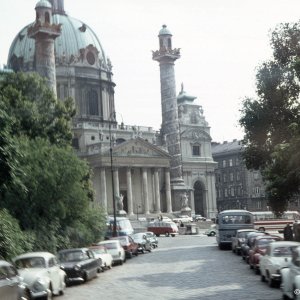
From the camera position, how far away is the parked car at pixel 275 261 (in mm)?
17812

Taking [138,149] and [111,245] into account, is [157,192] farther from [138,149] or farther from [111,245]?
[111,245]

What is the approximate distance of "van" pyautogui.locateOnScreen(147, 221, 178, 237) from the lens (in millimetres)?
69688

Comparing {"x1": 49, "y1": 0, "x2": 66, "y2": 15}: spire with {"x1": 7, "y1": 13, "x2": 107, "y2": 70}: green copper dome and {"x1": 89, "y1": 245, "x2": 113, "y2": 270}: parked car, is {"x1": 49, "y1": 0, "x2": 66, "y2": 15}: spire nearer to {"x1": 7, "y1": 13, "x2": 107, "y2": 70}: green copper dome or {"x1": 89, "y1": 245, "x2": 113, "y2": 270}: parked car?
{"x1": 7, "y1": 13, "x2": 107, "y2": 70}: green copper dome

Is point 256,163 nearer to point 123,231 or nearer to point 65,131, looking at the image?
point 65,131

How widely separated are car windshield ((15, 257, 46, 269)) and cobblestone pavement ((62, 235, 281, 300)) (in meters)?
1.19

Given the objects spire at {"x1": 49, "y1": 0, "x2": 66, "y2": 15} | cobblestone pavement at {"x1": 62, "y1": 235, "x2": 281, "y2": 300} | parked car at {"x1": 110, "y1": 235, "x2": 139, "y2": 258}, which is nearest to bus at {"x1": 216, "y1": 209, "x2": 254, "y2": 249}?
parked car at {"x1": 110, "y1": 235, "x2": 139, "y2": 258}

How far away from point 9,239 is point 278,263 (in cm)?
975

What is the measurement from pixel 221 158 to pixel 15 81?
8978cm

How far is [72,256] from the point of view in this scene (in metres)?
22.9

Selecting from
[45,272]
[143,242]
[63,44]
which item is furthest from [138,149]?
[45,272]

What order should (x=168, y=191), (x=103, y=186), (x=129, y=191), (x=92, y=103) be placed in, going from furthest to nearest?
(x=92, y=103) < (x=168, y=191) < (x=129, y=191) < (x=103, y=186)

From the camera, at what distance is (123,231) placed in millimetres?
51156

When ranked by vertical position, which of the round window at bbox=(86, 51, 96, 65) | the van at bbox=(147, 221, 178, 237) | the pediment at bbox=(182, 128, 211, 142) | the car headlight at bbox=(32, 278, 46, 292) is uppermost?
the round window at bbox=(86, 51, 96, 65)

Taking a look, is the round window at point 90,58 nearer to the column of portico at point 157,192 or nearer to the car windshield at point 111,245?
the column of portico at point 157,192
